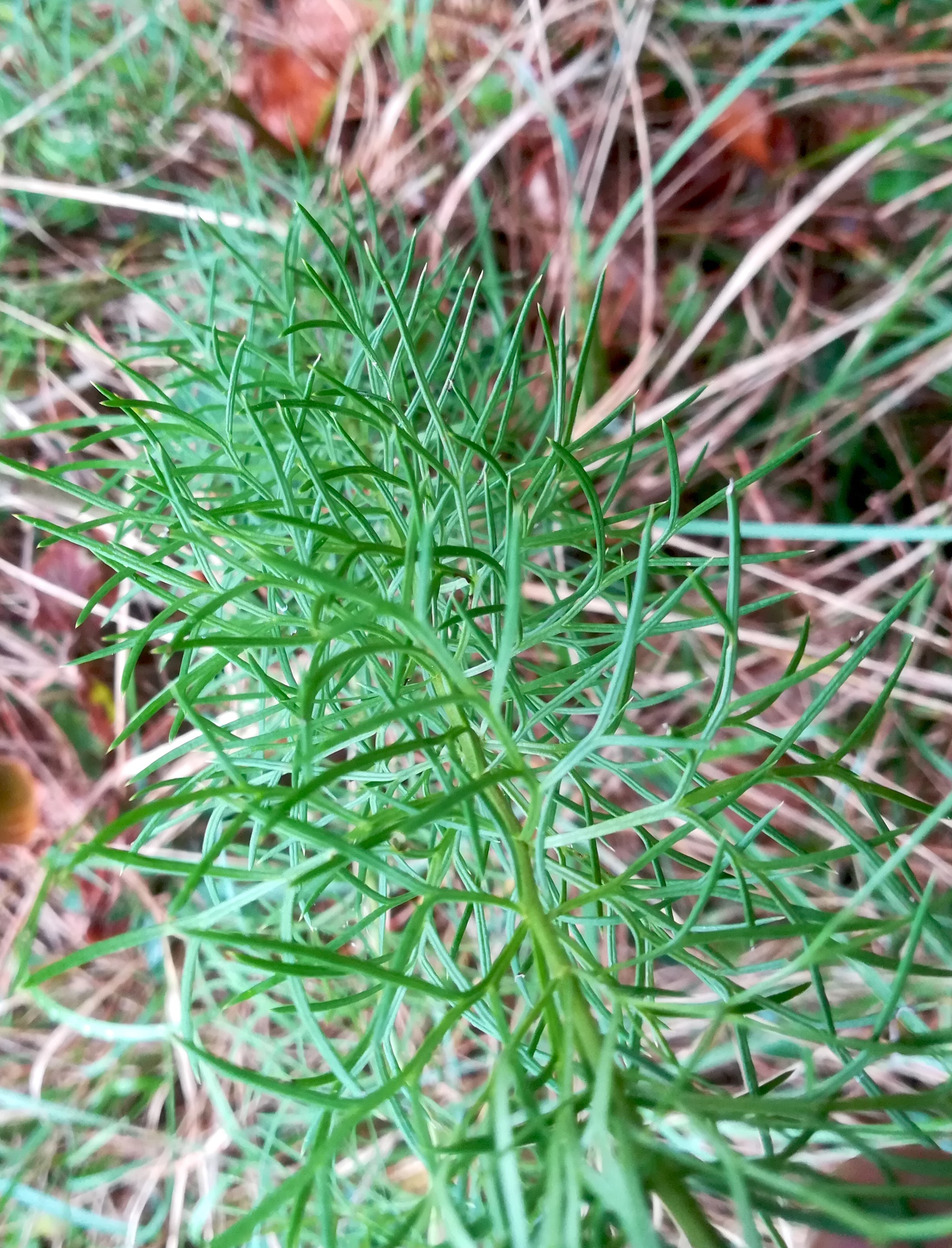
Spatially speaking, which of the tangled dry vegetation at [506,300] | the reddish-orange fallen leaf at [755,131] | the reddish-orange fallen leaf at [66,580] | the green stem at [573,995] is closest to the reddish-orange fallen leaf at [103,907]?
the tangled dry vegetation at [506,300]

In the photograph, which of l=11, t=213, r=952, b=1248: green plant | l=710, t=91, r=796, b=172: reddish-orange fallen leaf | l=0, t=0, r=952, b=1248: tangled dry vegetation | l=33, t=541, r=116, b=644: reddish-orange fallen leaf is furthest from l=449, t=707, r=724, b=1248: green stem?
l=710, t=91, r=796, b=172: reddish-orange fallen leaf

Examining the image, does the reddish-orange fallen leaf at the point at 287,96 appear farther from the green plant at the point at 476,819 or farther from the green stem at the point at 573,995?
the green stem at the point at 573,995

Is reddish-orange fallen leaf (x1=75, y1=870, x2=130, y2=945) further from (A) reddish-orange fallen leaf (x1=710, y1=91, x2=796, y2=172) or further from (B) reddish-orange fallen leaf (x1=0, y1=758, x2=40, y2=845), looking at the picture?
(A) reddish-orange fallen leaf (x1=710, y1=91, x2=796, y2=172)

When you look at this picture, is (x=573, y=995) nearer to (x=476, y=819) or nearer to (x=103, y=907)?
(x=476, y=819)

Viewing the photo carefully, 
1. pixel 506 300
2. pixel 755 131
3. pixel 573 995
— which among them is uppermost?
pixel 755 131

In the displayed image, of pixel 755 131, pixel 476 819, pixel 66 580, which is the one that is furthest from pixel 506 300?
Answer: pixel 476 819

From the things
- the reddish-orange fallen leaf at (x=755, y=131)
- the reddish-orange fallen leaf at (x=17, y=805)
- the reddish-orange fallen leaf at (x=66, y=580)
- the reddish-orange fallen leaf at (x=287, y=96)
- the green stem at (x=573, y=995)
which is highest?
the reddish-orange fallen leaf at (x=287, y=96)

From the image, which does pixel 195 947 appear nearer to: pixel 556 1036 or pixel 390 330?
pixel 556 1036
